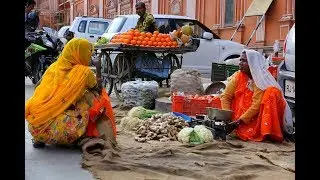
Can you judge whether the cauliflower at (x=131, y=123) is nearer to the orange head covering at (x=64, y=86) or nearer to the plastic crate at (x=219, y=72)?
the orange head covering at (x=64, y=86)

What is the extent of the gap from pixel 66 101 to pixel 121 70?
458 centimetres

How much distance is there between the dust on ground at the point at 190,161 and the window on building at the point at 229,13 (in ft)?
40.9

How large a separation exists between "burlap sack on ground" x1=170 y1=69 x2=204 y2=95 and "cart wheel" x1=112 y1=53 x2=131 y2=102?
1.21m

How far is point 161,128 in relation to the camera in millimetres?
5902

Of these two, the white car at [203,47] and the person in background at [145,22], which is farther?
the white car at [203,47]

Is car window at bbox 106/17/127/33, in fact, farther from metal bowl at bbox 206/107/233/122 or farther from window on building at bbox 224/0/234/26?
window on building at bbox 224/0/234/26

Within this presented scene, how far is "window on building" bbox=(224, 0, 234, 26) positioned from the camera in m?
17.6

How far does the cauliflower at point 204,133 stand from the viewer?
544 cm

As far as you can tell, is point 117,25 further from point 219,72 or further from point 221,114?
point 221,114

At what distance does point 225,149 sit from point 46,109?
6.17ft

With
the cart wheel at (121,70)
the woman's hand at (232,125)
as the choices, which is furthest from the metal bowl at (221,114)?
the cart wheel at (121,70)

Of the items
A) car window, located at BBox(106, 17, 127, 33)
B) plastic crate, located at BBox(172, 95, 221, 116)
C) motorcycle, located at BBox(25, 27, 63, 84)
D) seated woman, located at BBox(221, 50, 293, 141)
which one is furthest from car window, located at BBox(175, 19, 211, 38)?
seated woman, located at BBox(221, 50, 293, 141)

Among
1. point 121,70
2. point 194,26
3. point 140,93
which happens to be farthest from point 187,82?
point 194,26
